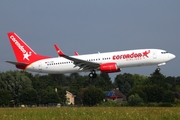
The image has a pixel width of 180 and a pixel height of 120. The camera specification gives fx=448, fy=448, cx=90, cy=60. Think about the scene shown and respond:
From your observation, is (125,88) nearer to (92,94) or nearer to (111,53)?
(92,94)

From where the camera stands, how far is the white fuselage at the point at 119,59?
50969 millimetres

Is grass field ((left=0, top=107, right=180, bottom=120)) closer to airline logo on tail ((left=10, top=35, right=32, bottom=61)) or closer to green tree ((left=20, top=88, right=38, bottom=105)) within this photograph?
airline logo on tail ((left=10, top=35, right=32, bottom=61))

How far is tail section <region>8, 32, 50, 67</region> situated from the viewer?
57.7 metres

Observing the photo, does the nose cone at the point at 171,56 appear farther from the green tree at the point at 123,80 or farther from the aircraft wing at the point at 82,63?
the green tree at the point at 123,80

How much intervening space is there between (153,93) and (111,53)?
40.0 metres

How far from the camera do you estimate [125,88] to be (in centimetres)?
18050

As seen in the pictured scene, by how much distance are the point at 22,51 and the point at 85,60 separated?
A: 32.4 feet

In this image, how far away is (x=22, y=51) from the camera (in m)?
59.2

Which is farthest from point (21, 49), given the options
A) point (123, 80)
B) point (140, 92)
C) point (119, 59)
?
point (123, 80)

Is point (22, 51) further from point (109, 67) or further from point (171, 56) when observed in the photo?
point (171, 56)

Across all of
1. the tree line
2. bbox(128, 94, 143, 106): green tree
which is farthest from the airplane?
the tree line

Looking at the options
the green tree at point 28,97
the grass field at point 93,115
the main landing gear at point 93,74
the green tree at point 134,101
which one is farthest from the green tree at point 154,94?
the grass field at point 93,115

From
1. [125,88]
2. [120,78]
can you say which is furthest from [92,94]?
[120,78]

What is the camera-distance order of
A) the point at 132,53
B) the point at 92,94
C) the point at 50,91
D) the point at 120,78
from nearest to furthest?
the point at 132,53 < the point at 92,94 < the point at 50,91 < the point at 120,78
